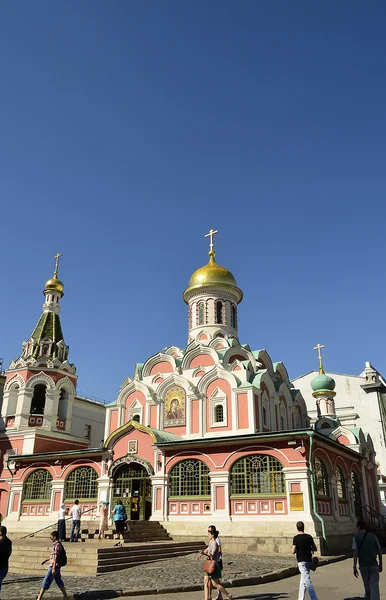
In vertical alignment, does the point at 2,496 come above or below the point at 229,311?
below

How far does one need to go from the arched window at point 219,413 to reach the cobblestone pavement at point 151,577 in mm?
8071

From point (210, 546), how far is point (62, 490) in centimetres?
1530

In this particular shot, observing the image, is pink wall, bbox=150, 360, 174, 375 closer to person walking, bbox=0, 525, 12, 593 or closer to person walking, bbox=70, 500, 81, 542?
person walking, bbox=70, 500, 81, 542

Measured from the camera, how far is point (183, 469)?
19.2 meters

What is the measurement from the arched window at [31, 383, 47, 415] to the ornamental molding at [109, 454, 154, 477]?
8.14 metres

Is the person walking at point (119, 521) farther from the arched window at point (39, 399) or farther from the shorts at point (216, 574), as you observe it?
the arched window at point (39, 399)

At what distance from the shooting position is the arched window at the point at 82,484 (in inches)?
827

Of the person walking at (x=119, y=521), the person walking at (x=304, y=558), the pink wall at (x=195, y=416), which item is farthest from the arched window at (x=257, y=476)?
the person walking at (x=304, y=558)

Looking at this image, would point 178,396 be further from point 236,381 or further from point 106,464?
point 106,464

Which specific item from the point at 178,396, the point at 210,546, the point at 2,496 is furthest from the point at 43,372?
the point at 210,546

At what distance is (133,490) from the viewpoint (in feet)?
66.6

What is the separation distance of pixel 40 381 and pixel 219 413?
10546 mm

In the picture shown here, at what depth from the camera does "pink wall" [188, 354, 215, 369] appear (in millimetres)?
24347

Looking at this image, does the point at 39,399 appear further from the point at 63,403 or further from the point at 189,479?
the point at 189,479
